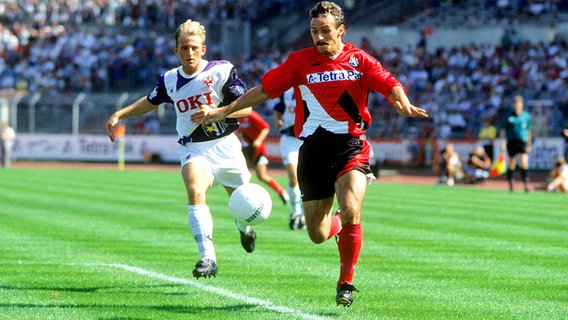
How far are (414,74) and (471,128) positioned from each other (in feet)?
14.8

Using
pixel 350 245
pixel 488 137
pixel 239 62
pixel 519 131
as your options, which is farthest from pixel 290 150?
pixel 239 62

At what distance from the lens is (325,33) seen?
27.1 feet

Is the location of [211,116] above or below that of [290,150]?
above

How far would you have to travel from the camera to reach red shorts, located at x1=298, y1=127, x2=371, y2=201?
27.7ft

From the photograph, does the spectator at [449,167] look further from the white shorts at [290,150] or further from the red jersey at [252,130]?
the white shorts at [290,150]

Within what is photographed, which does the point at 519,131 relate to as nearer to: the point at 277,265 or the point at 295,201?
the point at 295,201

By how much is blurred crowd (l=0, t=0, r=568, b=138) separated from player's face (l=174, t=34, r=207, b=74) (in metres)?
25.4

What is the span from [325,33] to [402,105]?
2.98 feet

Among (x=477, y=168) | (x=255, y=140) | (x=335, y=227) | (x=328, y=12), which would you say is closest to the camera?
(x=328, y=12)

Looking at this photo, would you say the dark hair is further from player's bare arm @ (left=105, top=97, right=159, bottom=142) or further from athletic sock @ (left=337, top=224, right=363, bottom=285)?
player's bare arm @ (left=105, top=97, right=159, bottom=142)

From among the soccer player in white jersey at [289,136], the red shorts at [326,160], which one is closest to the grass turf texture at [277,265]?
the soccer player in white jersey at [289,136]

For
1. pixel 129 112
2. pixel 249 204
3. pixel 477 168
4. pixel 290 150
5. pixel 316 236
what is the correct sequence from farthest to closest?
pixel 477 168 → pixel 290 150 → pixel 129 112 → pixel 249 204 → pixel 316 236

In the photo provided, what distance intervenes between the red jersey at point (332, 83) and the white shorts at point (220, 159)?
187cm

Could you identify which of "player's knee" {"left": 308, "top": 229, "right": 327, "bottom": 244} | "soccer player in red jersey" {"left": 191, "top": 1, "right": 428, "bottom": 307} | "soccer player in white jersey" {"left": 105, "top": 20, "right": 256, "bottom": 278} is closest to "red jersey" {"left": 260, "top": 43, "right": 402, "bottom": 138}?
"soccer player in red jersey" {"left": 191, "top": 1, "right": 428, "bottom": 307}
